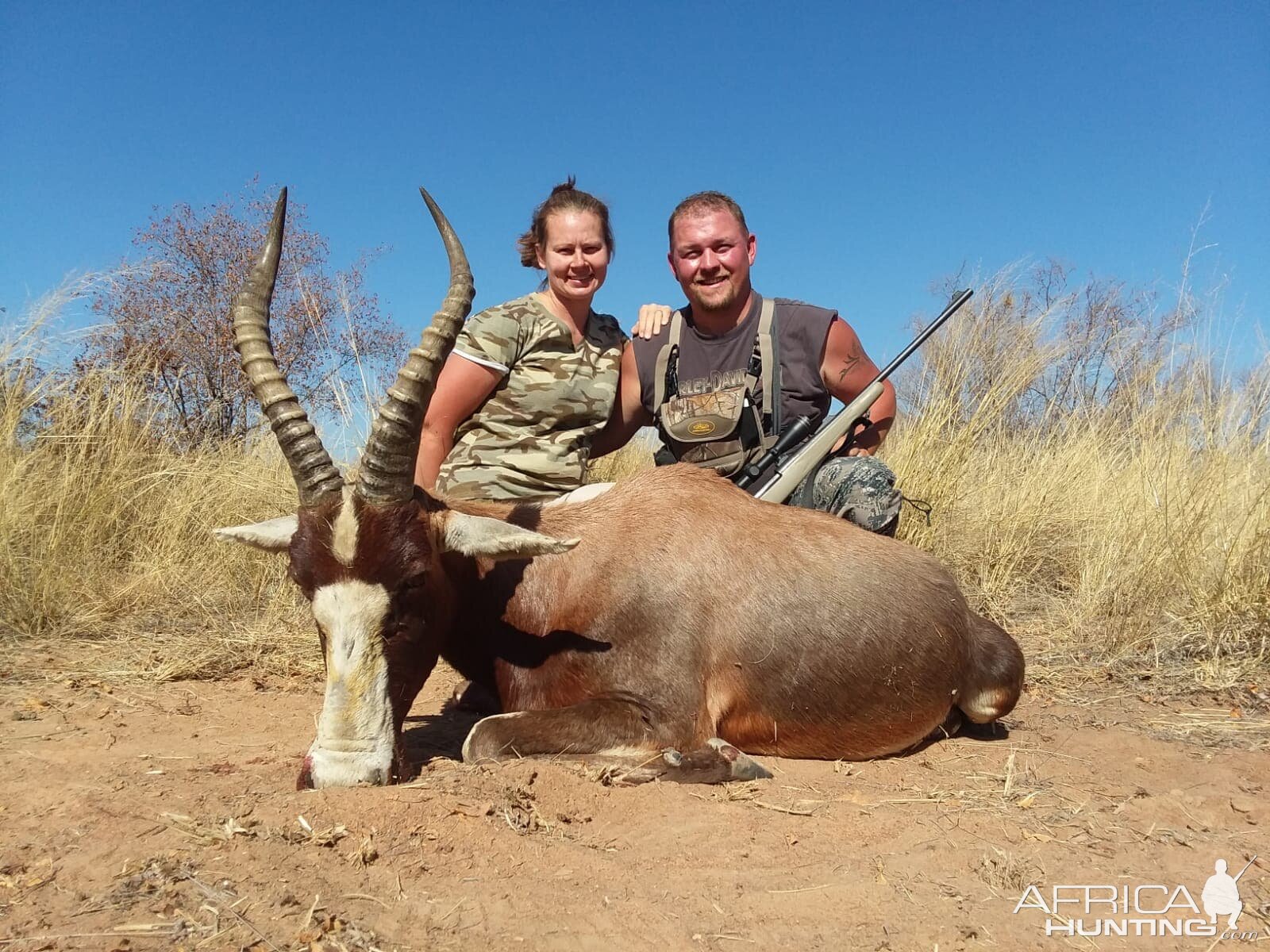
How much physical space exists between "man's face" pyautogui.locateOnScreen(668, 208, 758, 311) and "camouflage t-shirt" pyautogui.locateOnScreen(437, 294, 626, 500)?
3.13ft

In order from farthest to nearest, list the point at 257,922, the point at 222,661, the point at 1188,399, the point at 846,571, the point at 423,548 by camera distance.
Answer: the point at 1188,399
the point at 222,661
the point at 846,571
the point at 423,548
the point at 257,922

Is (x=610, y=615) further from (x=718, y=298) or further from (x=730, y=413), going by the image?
(x=718, y=298)

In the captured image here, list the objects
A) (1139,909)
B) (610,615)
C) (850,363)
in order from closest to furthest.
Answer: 1. (1139,909)
2. (610,615)
3. (850,363)

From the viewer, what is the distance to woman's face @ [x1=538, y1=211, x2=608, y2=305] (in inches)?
241

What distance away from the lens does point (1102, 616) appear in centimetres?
675

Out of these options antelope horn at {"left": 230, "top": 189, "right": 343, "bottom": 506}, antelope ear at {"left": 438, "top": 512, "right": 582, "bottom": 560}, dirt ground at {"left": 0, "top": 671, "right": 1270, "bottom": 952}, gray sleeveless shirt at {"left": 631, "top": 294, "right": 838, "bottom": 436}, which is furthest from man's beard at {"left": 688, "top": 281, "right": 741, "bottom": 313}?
dirt ground at {"left": 0, "top": 671, "right": 1270, "bottom": 952}

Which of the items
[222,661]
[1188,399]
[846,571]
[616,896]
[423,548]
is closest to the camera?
[616,896]

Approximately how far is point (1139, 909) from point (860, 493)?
309 cm

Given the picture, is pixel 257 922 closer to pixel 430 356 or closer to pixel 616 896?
pixel 616 896

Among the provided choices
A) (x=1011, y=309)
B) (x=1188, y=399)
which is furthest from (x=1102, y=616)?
(x=1011, y=309)

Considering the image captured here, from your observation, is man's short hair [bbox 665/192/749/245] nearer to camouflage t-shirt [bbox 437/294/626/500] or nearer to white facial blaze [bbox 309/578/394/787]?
camouflage t-shirt [bbox 437/294/626/500]

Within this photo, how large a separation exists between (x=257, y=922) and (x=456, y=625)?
1976 millimetres

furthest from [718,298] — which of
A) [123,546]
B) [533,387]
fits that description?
[123,546]

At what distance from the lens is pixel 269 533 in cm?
396
